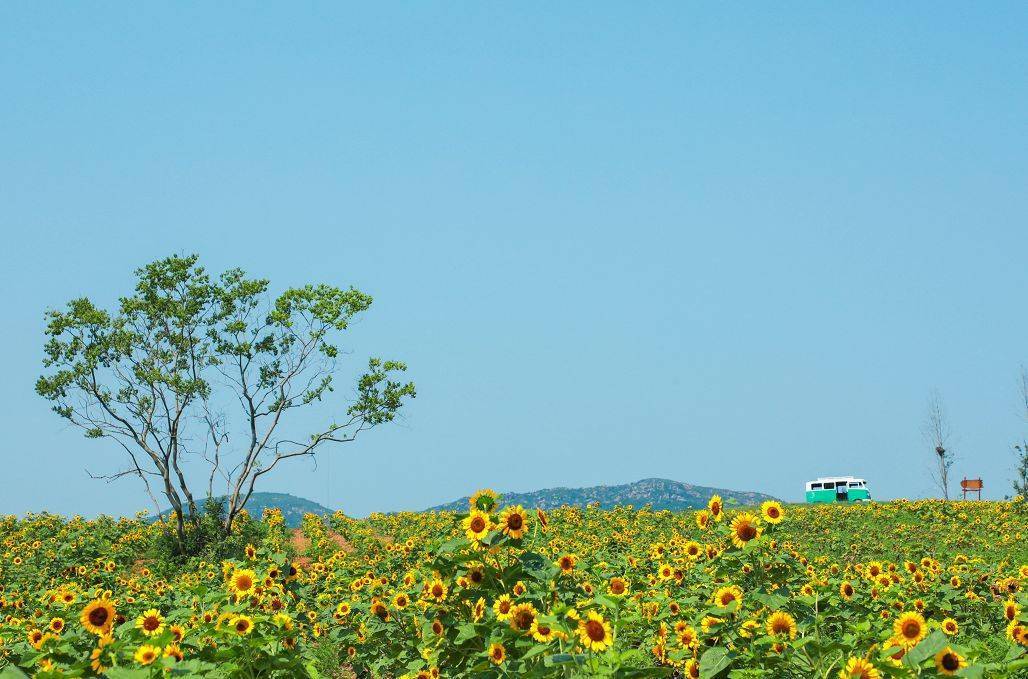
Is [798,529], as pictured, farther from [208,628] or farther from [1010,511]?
[208,628]

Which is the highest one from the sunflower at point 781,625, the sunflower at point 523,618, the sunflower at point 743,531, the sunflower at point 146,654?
the sunflower at point 743,531

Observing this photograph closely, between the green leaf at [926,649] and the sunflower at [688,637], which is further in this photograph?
the sunflower at [688,637]

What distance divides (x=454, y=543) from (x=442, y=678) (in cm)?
102

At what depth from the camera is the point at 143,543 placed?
26.5 meters

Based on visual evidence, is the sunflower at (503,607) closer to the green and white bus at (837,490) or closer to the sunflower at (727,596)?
the sunflower at (727,596)

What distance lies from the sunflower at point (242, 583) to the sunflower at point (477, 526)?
8.47ft

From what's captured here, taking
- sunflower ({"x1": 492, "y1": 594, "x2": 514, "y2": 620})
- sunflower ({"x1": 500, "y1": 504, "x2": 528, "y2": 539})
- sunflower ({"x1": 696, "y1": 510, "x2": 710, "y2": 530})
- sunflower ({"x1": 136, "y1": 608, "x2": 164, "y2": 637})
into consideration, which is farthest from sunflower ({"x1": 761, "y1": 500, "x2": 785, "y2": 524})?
sunflower ({"x1": 136, "y1": 608, "x2": 164, "y2": 637})

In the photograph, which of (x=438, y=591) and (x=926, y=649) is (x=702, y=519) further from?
(x=926, y=649)

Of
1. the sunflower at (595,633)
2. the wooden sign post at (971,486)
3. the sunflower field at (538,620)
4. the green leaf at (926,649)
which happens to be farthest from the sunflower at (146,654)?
the wooden sign post at (971,486)

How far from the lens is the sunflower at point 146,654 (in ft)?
18.6

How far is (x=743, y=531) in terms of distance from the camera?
23.2 feet

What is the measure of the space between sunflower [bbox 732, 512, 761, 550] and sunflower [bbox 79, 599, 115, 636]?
4.21 metres

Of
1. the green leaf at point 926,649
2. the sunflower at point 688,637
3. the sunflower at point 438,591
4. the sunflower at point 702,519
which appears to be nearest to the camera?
the green leaf at point 926,649

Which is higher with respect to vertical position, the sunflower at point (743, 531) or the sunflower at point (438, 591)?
the sunflower at point (743, 531)
